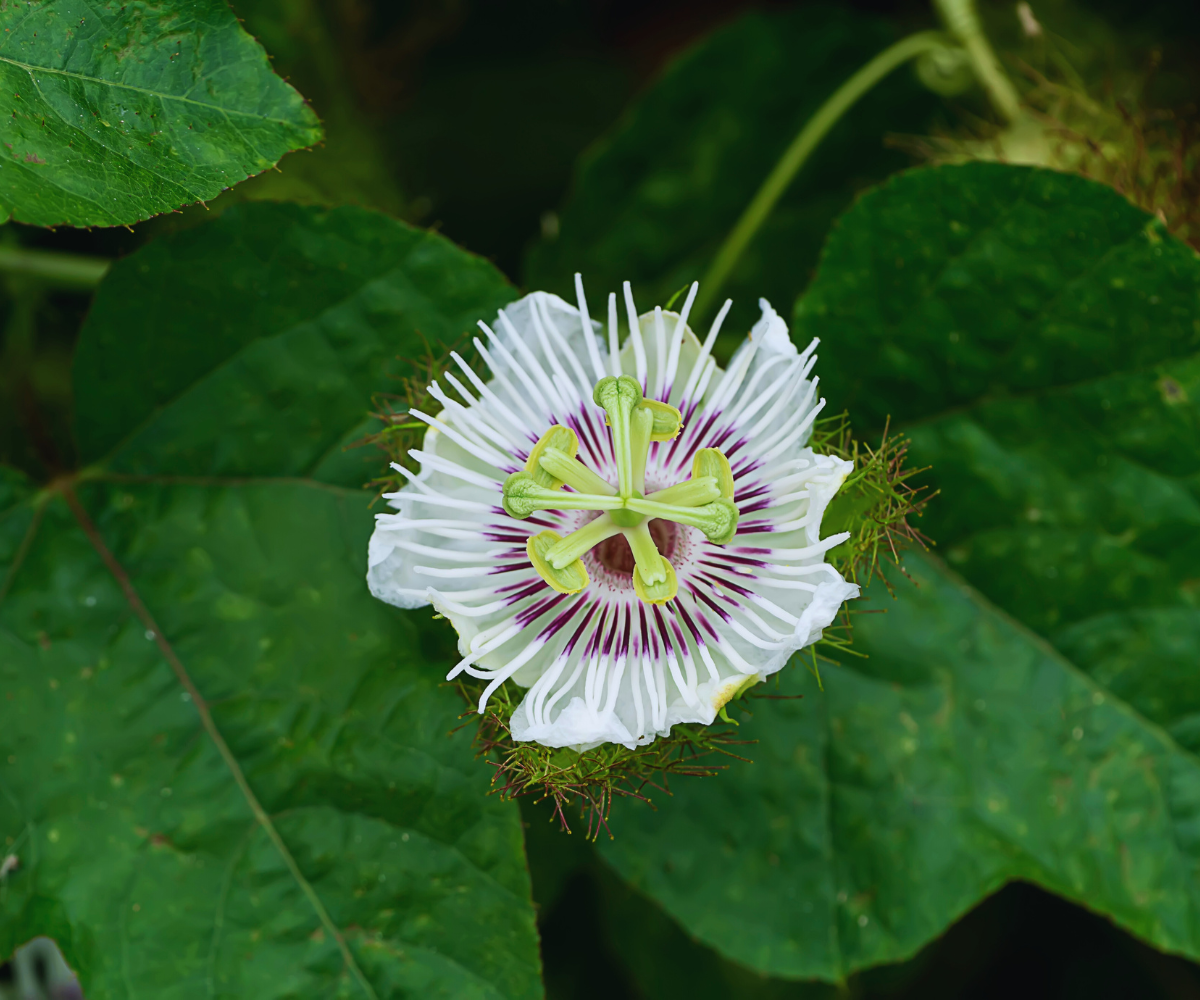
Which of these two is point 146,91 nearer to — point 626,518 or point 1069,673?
point 626,518

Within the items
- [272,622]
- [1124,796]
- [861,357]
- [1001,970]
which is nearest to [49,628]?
[272,622]

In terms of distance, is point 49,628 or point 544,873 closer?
point 49,628

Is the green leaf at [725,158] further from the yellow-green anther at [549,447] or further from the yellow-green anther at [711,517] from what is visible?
the yellow-green anther at [711,517]

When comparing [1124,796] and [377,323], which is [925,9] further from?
[1124,796]

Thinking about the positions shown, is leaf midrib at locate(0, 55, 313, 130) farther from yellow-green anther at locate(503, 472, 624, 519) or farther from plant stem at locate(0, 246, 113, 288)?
plant stem at locate(0, 246, 113, 288)

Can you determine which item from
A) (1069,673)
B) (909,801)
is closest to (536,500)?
(909,801)

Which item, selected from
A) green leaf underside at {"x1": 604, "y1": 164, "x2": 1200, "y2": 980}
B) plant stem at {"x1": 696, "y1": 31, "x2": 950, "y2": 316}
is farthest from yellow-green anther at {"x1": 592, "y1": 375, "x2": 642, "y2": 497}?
plant stem at {"x1": 696, "y1": 31, "x2": 950, "y2": 316}
